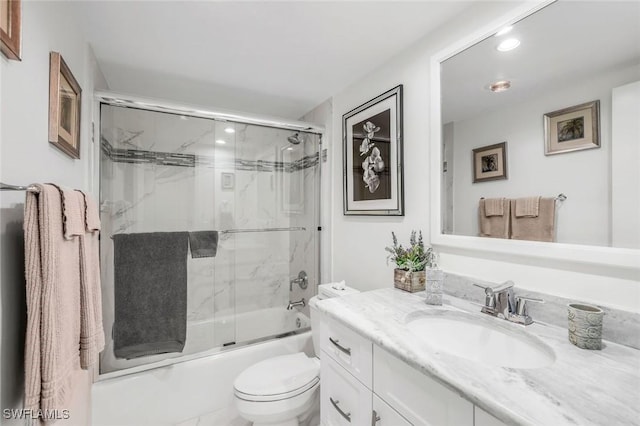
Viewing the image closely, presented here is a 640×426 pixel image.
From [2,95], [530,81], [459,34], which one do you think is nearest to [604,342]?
[530,81]

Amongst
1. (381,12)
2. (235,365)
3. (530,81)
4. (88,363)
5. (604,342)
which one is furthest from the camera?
(235,365)

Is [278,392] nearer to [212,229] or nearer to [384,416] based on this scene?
[384,416]

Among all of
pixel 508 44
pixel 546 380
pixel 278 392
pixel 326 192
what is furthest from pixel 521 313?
pixel 326 192

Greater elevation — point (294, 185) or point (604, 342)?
point (294, 185)

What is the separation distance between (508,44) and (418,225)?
0.87 meters

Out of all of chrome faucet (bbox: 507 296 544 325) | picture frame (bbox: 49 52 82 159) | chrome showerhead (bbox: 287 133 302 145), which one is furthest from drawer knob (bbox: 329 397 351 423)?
chrome showerhead (bbox: 287 133 302 145)

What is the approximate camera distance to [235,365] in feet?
6.30

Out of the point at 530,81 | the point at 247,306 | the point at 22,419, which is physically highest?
the point at 530,81

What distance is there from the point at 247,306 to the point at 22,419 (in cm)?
159

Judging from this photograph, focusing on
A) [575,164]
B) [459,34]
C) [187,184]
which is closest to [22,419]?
[187,184]

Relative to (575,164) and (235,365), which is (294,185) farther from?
(575,164)

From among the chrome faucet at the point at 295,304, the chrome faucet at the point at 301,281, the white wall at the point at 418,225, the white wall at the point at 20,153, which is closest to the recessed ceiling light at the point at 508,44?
the white wall at the point at 418,225

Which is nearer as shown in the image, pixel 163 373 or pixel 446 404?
pixel 446 404

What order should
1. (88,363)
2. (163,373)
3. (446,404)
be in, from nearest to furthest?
(446,404)
(88,363)
(163,373)
